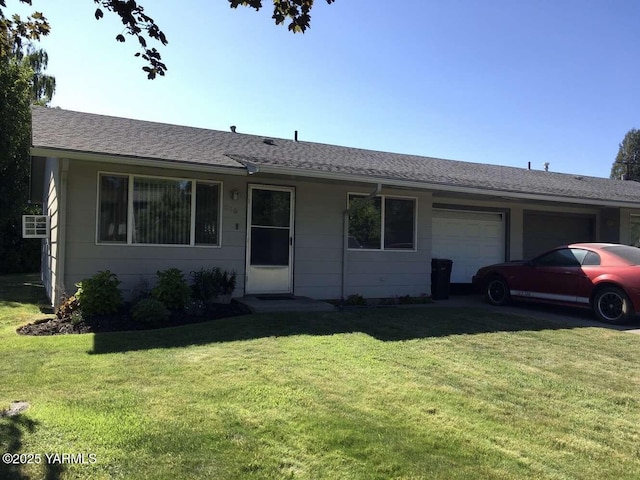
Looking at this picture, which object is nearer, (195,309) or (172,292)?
(172,292)

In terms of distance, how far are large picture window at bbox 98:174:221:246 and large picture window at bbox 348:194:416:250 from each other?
3.04 meters

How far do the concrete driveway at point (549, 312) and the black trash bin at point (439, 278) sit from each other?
0.24 m

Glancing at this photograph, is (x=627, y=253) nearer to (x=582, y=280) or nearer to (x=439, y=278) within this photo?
(x=582, y=280)

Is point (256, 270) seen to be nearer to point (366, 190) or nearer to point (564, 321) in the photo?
point (366, 190)

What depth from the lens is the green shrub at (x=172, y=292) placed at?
830 centimetres

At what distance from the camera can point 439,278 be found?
468 inches

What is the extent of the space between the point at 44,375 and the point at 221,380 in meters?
1.78

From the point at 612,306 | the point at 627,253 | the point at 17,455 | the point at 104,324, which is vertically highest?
the point at 627,253

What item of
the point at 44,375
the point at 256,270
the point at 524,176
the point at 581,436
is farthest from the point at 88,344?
the point at 524,176

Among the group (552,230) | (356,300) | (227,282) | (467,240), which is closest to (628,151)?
(552,230)

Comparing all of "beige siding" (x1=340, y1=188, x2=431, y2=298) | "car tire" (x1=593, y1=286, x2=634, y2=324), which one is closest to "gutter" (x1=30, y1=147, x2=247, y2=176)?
"beige siding" (x1=340, y1=188, x2=431, y2=298)

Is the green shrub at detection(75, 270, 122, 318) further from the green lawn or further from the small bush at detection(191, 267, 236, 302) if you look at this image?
the small bush at detection(191, 267, 236, 302)

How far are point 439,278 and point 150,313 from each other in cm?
683

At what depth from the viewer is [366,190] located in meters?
11.2
